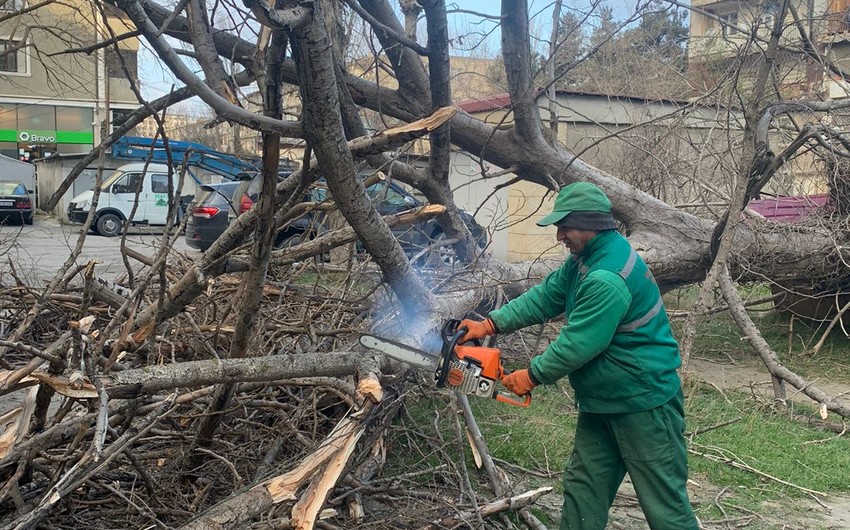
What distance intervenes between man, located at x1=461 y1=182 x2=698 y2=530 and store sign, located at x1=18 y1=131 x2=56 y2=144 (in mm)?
30489

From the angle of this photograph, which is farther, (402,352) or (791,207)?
(791,207)

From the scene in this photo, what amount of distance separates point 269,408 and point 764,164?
412cm

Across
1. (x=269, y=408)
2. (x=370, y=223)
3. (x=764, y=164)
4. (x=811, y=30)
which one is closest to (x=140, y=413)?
(x=269, y=408)

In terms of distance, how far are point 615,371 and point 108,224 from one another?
57.8 feet

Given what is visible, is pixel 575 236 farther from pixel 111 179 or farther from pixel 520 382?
pixel 111 179

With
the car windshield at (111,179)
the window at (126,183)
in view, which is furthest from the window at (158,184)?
the car windshield at (111,179)

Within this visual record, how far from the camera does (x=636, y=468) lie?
3.07m

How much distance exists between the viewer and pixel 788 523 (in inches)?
147

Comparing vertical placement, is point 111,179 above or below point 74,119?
below

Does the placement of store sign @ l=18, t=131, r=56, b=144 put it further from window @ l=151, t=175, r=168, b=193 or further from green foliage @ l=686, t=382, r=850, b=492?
green foliage @ l=686, t=382, r=850, b=492

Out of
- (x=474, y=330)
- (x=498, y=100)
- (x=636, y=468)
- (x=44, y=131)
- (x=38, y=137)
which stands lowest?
(x=636, y=468)

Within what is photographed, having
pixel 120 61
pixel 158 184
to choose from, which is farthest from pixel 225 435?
pixel 158 184

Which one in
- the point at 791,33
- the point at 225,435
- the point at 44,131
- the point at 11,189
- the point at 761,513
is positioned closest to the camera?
the point at 225,435

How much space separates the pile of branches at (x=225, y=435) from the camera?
8.29ft
